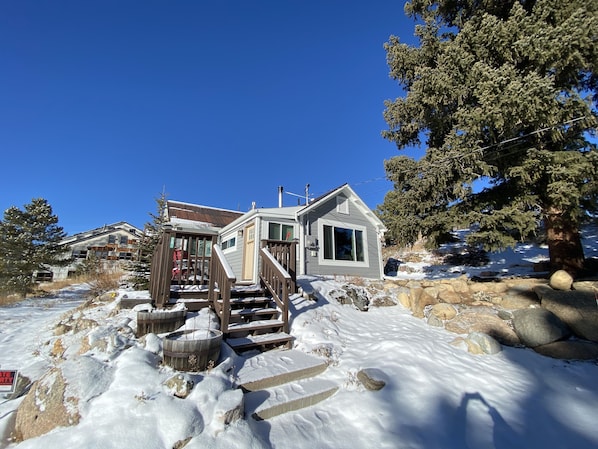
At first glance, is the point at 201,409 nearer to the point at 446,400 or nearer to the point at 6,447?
the point at 6,447

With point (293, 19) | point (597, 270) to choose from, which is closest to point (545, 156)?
point (597, 270)

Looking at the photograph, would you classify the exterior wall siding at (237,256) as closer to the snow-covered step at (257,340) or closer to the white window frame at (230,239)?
the white window frame at (230,239)

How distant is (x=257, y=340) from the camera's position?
416 centimetres

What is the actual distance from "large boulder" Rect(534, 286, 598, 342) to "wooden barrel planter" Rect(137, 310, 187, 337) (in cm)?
610

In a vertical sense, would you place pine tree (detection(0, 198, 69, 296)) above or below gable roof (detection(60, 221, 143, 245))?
below

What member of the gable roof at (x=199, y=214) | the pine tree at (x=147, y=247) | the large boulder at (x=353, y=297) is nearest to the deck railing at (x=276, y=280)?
the large boulder at (x=353, y=297)

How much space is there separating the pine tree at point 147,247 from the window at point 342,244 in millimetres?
6242

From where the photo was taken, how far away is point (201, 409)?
7.88ft

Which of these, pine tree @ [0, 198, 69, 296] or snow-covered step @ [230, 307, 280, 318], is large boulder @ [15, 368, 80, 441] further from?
pine tree @ [0, 198, 69, 296]

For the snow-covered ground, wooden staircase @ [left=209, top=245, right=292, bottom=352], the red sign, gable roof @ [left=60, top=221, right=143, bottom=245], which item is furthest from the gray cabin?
gable roof @ [left=60, top=221, right=143, bottom=245]

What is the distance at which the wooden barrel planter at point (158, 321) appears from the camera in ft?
12.0

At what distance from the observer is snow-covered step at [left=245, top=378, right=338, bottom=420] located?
108 inches

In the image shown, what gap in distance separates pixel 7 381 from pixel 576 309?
7.52 m

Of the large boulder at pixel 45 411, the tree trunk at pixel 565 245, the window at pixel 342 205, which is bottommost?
the large boulder at pixel 45 411
